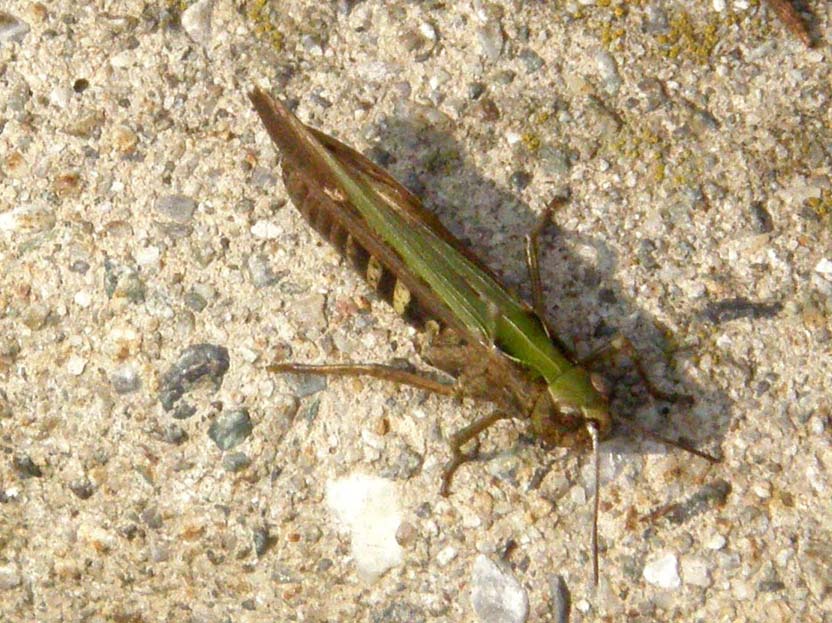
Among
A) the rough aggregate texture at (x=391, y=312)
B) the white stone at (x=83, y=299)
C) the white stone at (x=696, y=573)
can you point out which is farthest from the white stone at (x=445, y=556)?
the white stone at (x=83, y=299)

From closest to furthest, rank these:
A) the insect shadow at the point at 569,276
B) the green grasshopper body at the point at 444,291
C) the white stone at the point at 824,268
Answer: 1. the green grasshopper body at the point at 444,291
2. the insect shadow at the point at 569,276
3. the white stone at the point at 824,268

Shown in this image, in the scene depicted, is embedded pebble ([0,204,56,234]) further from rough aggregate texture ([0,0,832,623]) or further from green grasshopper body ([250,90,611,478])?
green grasshopper body ([250,90,611,478])

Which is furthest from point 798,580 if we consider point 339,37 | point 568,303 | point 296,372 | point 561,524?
point 339,37

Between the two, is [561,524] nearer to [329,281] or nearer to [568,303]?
[568,303]

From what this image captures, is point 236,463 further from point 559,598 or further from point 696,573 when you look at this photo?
point 696,573

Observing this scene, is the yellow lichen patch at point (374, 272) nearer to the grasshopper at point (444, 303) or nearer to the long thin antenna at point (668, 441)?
the grasshopper at point (444, 303)

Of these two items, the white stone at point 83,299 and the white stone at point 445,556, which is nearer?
the white stone at point 445,556

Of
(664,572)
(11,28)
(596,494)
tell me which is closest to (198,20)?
(11,28)

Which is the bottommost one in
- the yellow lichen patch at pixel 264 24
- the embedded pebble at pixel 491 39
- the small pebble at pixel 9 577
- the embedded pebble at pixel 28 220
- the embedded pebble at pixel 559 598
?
the embedded pebble at pixel 559 598
